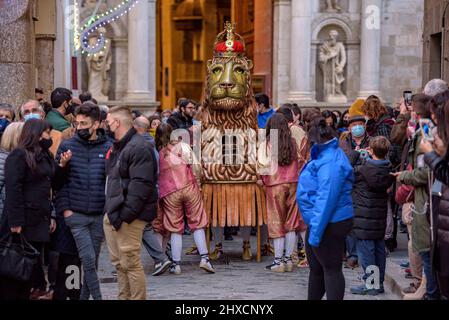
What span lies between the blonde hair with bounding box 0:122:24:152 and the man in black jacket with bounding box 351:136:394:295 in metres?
3.66

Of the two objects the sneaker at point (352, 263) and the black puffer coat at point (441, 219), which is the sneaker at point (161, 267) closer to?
the sneaker at point (352, 263)

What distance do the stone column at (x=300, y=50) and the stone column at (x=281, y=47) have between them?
1.65 feet

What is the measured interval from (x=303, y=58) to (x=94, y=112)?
18.1 metres

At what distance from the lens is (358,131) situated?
13.0 meters

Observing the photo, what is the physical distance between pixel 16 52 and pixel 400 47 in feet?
54.1

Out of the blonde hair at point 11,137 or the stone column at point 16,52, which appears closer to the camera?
the blonde hair at point 11,137

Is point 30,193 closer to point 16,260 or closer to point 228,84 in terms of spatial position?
point 16,260

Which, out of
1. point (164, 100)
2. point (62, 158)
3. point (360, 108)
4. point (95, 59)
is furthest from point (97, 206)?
point (164, 100)

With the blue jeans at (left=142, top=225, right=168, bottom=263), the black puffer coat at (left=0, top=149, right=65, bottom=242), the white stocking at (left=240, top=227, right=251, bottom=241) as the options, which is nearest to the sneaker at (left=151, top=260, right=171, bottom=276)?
the blue jeans at (left=142, top=225, right=168, bottom=263)

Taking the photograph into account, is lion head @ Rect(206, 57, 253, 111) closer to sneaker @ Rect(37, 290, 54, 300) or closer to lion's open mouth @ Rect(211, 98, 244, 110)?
lion's open mouth @ Rect(211, 98, 244, 110)

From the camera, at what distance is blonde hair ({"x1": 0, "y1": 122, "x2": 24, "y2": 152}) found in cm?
955

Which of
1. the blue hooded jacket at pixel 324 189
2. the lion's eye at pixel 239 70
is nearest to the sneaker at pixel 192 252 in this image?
the lion's eye at pixel 239 70

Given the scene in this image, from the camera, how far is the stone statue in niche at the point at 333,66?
27891 mm

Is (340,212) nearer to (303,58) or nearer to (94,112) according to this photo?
(94,112)
